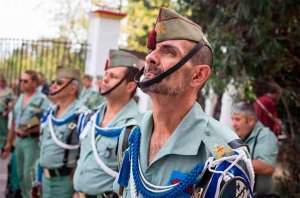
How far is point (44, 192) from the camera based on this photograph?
452cm

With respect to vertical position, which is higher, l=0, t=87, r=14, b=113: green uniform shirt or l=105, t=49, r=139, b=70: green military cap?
l=105, t=49, r=139, b=70: green military cap

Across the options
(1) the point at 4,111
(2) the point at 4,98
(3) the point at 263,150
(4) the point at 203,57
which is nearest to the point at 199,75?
(4) the point at 203,57

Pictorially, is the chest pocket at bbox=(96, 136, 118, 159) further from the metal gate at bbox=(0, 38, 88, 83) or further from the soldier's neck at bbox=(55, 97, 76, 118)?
the metal gate at bbox=(0, 38, 88, 83)

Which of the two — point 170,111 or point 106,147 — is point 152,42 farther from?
point 106,147

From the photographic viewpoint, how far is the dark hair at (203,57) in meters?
1.99

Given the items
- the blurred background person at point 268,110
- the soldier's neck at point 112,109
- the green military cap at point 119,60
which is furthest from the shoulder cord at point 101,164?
the blurred background person at point 268,110

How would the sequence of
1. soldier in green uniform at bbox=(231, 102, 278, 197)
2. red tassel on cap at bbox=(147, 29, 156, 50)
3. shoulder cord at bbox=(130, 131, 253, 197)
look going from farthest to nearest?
Result: 1. soldier in green uniform at bbox=(231, 102, 278, 197)
2. red tassel on cap at bbox=(147, 29, 156, 50)
3. shoulder cord at bbox=(130, 131, 253, 197)

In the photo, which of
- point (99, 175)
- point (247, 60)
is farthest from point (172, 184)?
point (247, 60)

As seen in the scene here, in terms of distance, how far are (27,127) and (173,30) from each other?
14.4 ft

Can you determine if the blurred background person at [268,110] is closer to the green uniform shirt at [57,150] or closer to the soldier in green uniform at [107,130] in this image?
the green uniform shirt at [57,150]

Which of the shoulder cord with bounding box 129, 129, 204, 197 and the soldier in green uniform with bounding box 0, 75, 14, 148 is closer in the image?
the shoulder cord with bounding box 129, 129, 204, 197

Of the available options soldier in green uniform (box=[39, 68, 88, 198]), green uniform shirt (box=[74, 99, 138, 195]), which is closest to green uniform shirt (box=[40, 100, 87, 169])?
soldier in green uniform (box=[39, 68, 88, 198])

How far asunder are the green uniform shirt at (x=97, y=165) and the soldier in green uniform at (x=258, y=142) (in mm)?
1225

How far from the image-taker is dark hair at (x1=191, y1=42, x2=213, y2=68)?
1.99 metres
